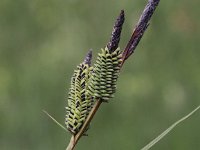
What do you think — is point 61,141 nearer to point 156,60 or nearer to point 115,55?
point 156,60

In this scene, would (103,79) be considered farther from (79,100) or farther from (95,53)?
(95,53)

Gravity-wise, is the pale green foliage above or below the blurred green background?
above

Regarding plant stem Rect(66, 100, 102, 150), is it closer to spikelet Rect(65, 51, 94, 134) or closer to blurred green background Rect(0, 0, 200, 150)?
spikelet Rect(65, 51, 94, 134)

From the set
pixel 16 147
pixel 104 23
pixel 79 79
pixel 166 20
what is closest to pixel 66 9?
pixel 104 23

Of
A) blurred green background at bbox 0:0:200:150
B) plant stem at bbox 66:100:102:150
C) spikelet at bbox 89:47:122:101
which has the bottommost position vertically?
blurred green background at bbox 0:0:200:150

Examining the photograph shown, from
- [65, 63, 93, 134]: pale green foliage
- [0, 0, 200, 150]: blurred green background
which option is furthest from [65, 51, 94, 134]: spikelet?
[0, 0, 200, 150]: blurred green background

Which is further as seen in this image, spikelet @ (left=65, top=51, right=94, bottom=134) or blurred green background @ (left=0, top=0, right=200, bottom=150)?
blurred green background @ (left=0, top=0, right=200, bottom=150)
